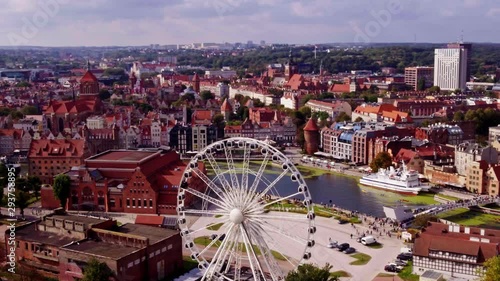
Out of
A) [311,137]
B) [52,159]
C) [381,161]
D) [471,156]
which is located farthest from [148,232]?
[311,137]

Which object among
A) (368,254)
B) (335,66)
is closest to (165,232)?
(368,254)

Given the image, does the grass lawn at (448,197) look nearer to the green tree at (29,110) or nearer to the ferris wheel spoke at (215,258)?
the ferris wheel spoke at (215,258)

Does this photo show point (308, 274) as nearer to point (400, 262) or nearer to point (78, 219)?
point (400, 262)

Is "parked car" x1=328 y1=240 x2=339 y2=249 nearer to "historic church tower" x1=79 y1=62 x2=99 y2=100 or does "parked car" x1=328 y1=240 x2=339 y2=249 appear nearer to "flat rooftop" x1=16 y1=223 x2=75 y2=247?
"flat rooftop" x1=16 y1=223 x2=75 y2=247

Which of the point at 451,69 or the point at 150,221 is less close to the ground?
the point at 451,69

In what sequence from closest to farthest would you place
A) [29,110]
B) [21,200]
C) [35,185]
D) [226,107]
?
[21,200], [35,185], [226,107], [29,110]

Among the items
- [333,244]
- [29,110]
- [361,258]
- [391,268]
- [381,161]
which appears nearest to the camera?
[391,268]

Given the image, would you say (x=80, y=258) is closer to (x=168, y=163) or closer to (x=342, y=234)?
(x=342, y=234)
